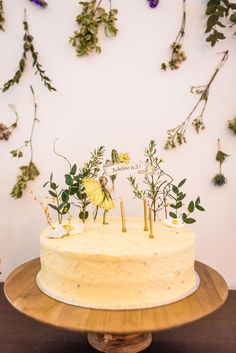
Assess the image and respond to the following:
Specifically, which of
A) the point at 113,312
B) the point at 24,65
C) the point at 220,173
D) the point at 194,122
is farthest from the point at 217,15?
the point at 113,312

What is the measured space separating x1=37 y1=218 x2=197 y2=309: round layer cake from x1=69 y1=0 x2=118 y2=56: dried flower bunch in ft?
2.60

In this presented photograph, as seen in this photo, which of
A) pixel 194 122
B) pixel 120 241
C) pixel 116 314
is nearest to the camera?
pixel 116 314

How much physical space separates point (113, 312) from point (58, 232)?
308 millimetres

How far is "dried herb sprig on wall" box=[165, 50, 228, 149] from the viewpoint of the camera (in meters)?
1.55

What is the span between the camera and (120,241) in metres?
A: 1.15

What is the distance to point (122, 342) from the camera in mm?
1117

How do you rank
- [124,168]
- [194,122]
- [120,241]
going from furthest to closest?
[194,122] < [124,168] < [120,241]

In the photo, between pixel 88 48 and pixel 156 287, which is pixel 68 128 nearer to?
pixel 88 48

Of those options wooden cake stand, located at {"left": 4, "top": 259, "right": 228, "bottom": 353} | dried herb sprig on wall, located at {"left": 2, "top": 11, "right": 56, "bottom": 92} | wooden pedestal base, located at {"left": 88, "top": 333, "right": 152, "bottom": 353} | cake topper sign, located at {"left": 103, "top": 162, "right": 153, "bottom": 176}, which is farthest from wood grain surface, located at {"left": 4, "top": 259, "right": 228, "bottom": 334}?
dried herb sprig on wall, located at {"left": 2, "top": 11, "right": 56, "bottom": 92}

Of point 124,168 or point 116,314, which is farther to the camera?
point 124,168

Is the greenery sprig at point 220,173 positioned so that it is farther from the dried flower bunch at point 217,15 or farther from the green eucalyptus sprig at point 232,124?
the dried flower bunch at point 217,15

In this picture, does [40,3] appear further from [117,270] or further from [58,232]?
[117,270]

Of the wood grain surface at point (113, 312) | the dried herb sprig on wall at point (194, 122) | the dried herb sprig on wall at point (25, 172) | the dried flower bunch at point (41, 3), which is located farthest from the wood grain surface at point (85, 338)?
the dried flower bunch at point (41, 3)

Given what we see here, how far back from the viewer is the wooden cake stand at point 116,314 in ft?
3.15
